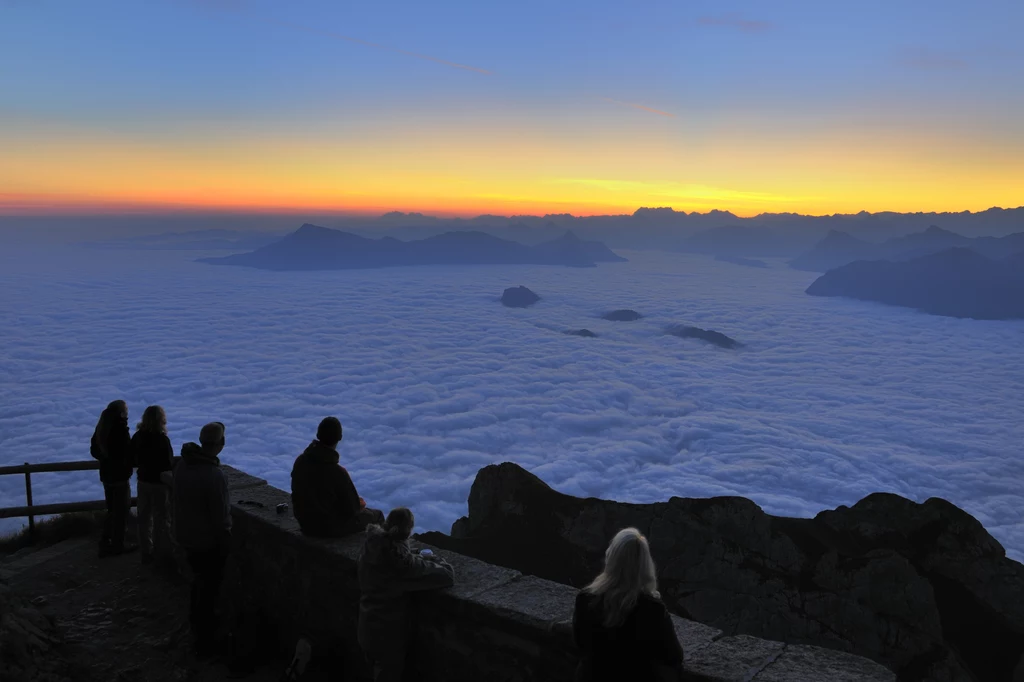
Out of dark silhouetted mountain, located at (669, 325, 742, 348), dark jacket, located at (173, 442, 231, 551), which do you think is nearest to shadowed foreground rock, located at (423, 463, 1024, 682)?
dark jacket, located at (173, 442, 231, 551)

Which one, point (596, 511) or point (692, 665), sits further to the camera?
point (596, 511)

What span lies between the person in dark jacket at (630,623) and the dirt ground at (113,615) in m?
3.09

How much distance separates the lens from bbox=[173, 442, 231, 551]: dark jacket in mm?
4574

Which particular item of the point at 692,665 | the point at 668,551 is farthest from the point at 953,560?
A: the point at 692,665

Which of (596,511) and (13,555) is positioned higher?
(13,555)

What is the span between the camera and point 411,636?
3.96 m

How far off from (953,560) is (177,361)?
134 meters

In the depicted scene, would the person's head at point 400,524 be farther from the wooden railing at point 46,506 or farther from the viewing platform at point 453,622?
the wooden railing at point 46,506

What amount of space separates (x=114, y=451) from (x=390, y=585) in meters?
3.81

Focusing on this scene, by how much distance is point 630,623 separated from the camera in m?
2.57

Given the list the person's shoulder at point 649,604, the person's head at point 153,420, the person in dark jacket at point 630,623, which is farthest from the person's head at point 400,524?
the person's head at point 153,420

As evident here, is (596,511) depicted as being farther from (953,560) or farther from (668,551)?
(953,560)

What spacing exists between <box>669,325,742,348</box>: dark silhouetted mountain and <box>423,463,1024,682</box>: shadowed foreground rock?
155 metres

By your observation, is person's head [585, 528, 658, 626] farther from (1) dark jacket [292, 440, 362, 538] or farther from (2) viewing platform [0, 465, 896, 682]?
(1) dark jacket [292, 440, 362, 538]
